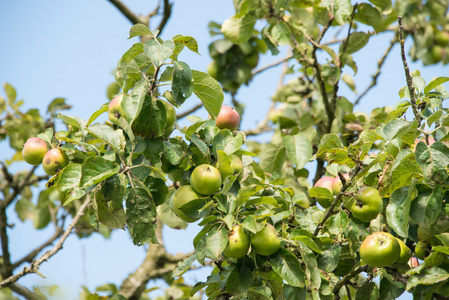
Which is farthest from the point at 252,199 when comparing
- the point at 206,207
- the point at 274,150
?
the point at 274,150

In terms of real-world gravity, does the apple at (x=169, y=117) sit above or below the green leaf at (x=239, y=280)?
above

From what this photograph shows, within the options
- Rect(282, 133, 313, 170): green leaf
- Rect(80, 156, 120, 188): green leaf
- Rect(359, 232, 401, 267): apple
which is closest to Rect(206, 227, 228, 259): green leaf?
Rect(80, 156, 120, 188): green leaf

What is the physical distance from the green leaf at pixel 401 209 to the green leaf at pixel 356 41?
52.4 inches

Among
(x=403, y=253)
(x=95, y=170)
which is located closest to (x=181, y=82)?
(x=95, y=170)

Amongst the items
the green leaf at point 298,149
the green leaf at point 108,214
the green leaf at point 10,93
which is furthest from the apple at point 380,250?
the green leaf at point 10,93

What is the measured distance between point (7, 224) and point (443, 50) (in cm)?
372

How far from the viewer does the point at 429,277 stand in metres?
1.36

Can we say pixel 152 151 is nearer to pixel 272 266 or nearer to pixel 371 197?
pixel 272 266

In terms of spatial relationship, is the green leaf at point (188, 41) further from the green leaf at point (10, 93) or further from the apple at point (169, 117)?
the green leaf at point (10, 93)

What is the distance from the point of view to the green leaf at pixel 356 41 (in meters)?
2.58

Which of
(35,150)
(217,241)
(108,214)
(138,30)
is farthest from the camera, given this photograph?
(35,150)

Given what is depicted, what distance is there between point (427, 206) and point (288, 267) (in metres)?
0.43

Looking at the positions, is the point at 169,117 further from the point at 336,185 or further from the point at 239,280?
the point at 336,185

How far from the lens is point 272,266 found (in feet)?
4.65
